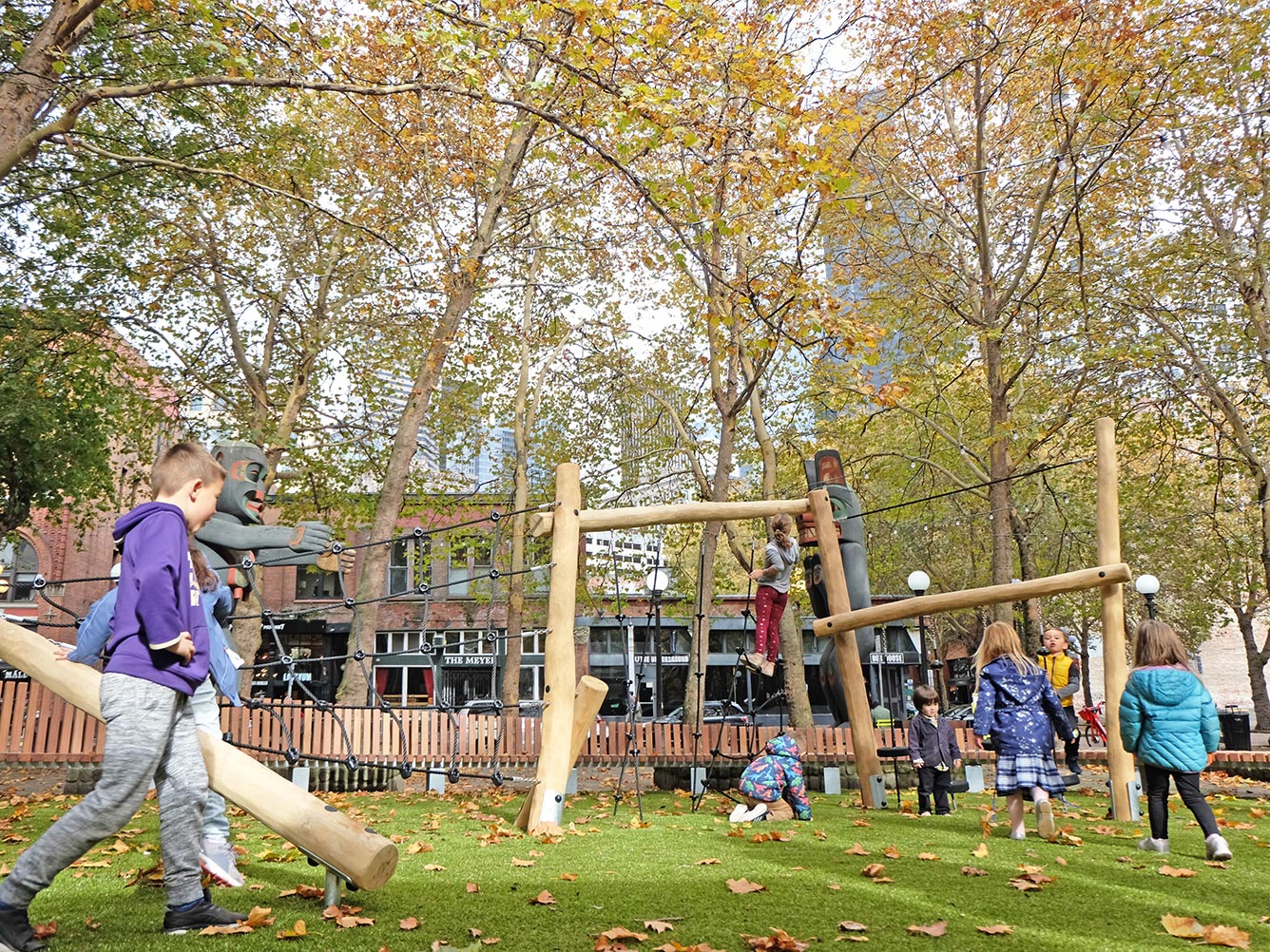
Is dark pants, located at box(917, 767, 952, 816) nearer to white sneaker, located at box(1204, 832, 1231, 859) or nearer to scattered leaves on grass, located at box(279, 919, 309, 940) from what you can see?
white sneaker, located at box(1204, 832, 1231, 859)

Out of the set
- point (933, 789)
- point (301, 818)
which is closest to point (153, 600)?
point (301, 818)

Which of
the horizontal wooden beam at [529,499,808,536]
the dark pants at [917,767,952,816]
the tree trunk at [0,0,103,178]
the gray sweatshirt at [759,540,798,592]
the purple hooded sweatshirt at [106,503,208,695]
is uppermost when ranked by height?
the tree trunk at [0,0,103,178]

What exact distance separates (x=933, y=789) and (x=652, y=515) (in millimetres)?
3748

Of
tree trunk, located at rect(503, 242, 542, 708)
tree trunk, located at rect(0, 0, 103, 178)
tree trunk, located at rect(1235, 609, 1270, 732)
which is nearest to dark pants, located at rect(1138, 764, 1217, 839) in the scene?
tree trunk, located at rect(0, 0, 103, 178)

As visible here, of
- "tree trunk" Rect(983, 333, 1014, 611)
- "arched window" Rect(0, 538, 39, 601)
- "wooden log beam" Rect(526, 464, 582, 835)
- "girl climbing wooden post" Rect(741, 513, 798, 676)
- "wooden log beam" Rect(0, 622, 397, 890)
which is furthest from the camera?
"arched window" Rect(0, 538, 39, 601)

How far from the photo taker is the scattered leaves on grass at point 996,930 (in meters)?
3.72

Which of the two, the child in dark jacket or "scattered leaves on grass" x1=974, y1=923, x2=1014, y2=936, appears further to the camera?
the child in dark jacket

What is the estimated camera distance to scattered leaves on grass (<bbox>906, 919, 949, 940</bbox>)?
3.71 metres

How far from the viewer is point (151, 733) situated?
10.8 ft

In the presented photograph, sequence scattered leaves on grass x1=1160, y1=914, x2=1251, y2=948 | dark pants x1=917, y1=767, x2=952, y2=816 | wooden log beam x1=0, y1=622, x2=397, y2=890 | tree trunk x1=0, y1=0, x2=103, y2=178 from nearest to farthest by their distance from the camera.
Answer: wooden log beam x1=0, y1=622, x2=397, y2=890 < scattered leaves on grass x1=1160, y1=914, x2=1251, y2=948 < tree trunk x1=0, y1=0, x2=103, y2=178 < dark pants x1=917, y1=767, x2=952, y2=816

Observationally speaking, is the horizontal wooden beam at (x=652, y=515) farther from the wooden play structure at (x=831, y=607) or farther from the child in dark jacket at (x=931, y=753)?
the child in dark jacket at (x=931, y=753)

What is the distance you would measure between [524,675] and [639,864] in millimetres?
27720

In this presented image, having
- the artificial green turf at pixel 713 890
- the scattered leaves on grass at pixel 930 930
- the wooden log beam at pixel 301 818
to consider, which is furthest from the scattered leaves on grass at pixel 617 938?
the scattered leaves on grass at pixel 930 930

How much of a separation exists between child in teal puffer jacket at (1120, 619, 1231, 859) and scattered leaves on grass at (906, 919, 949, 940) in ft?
9.33
